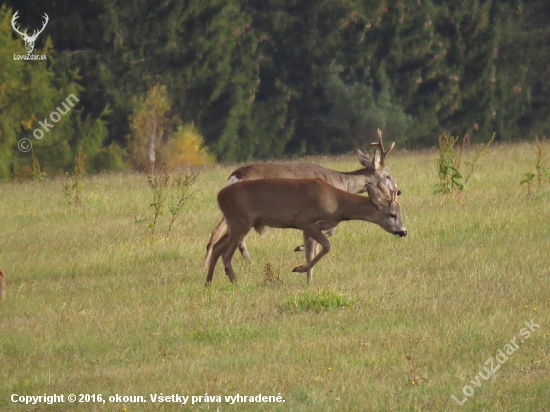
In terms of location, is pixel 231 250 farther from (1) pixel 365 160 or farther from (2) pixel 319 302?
(1) pixel 365 160

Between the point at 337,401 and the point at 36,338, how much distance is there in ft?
9.55

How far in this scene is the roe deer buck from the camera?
34.8ft

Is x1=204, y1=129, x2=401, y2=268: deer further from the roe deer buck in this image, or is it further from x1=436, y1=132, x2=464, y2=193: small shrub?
x1=436, y1=132, x2=464, y2=193: small shrub

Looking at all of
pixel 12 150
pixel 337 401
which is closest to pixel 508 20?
pixel 12 150

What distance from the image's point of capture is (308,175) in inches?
504

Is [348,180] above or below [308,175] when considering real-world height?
below

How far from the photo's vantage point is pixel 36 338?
8.77 meters

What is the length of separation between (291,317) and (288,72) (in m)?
25.0

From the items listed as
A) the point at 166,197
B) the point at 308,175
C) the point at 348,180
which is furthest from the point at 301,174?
the point at 166,197

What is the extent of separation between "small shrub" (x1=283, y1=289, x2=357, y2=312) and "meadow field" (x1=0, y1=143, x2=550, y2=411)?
0.06 ft

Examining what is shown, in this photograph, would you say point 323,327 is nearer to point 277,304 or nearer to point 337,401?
point 277,304

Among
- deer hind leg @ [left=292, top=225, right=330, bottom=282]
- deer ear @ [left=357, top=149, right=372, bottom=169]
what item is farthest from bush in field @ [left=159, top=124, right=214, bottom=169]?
deer hind leg @ [left=292, top=225, right=330, bottom=282]

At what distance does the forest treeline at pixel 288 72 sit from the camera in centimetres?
2961

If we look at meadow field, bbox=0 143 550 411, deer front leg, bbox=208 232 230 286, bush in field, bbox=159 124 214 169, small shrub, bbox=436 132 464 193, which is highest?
small shrub, bbox=436 132 464 193
